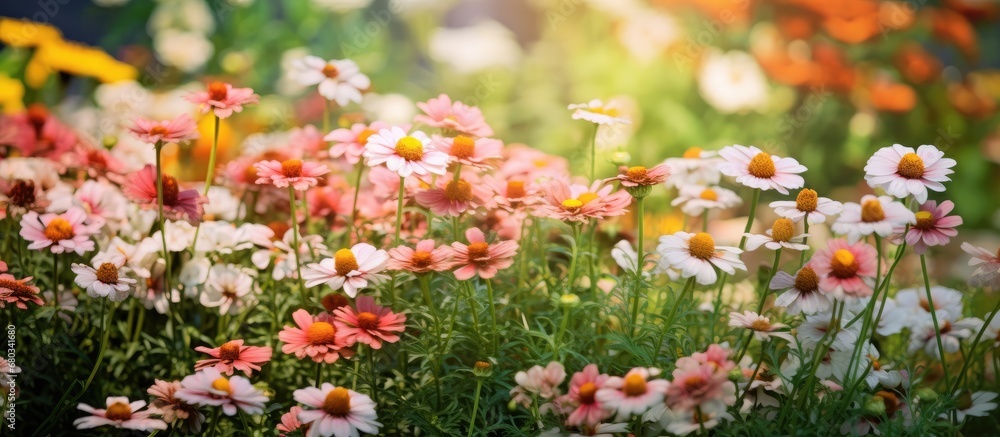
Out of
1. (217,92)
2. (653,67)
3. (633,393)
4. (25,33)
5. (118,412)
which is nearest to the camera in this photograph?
(633,393)

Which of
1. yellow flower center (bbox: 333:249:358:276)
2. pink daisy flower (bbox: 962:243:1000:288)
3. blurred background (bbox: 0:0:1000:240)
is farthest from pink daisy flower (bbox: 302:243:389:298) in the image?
blurred background (bbox: 0:0:1000:240)

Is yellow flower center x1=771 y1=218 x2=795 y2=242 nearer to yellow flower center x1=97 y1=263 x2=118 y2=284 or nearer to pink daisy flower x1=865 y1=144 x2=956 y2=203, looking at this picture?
pink daisy flower x1=865 y1=144 x2=956 y2=203

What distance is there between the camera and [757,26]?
8.78 ft

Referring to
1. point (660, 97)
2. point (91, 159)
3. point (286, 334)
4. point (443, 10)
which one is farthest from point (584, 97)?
point (286, 334)

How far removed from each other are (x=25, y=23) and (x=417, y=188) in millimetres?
1421

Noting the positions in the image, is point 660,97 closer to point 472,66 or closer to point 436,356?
point 472,66

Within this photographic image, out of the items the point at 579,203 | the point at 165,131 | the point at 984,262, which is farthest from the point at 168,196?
the point at 984,262

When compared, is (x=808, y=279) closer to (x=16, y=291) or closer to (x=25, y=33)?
(x=16, y=291)

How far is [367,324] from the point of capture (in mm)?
1058

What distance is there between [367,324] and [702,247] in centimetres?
41

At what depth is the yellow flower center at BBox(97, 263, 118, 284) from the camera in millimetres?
1107

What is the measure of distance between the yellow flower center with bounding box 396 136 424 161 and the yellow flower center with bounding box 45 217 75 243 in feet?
1.62

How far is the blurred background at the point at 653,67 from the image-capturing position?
243 centimetres

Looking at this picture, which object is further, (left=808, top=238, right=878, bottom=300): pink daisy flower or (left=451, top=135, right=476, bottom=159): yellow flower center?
(left=451, top=135, right=476, bottom=159): yellow flower center
